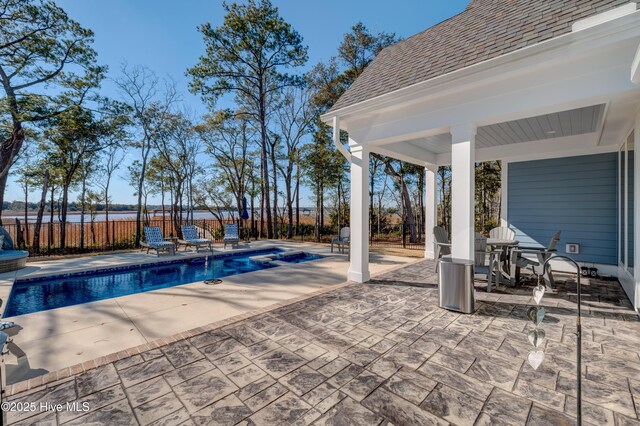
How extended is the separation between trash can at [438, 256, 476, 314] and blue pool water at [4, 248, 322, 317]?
4.99 meters

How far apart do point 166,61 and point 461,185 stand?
13.9m

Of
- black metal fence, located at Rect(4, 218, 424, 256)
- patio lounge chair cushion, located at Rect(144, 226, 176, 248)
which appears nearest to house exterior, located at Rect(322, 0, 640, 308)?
black metal fence, located at Rect(4, 218, 424, 256)

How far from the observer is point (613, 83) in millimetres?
3402

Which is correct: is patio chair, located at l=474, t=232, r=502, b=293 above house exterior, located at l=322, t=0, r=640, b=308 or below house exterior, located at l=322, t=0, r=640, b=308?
below

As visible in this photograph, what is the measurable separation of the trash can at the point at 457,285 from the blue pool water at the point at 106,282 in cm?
499

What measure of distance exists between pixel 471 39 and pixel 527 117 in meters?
1.80

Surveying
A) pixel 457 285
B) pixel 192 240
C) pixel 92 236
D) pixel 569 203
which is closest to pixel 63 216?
pixel 92 236

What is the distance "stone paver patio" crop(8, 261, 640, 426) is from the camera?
2.09 m

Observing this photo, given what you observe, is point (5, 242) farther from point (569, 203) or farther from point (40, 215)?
point (569, 203)

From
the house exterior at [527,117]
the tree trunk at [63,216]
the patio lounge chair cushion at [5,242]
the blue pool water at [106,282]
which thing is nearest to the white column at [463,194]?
the house exterior at [527,117]

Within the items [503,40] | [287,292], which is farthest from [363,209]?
[503,40]

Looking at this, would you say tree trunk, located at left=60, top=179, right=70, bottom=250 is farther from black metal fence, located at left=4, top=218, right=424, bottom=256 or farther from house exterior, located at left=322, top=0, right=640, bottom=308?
house exterior, located at left=322, top=0, right=640, bottom=308

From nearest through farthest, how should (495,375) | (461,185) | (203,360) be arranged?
(495,375) → (203,360) → (461,185)

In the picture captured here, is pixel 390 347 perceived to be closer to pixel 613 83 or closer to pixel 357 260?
pixel 357 260
